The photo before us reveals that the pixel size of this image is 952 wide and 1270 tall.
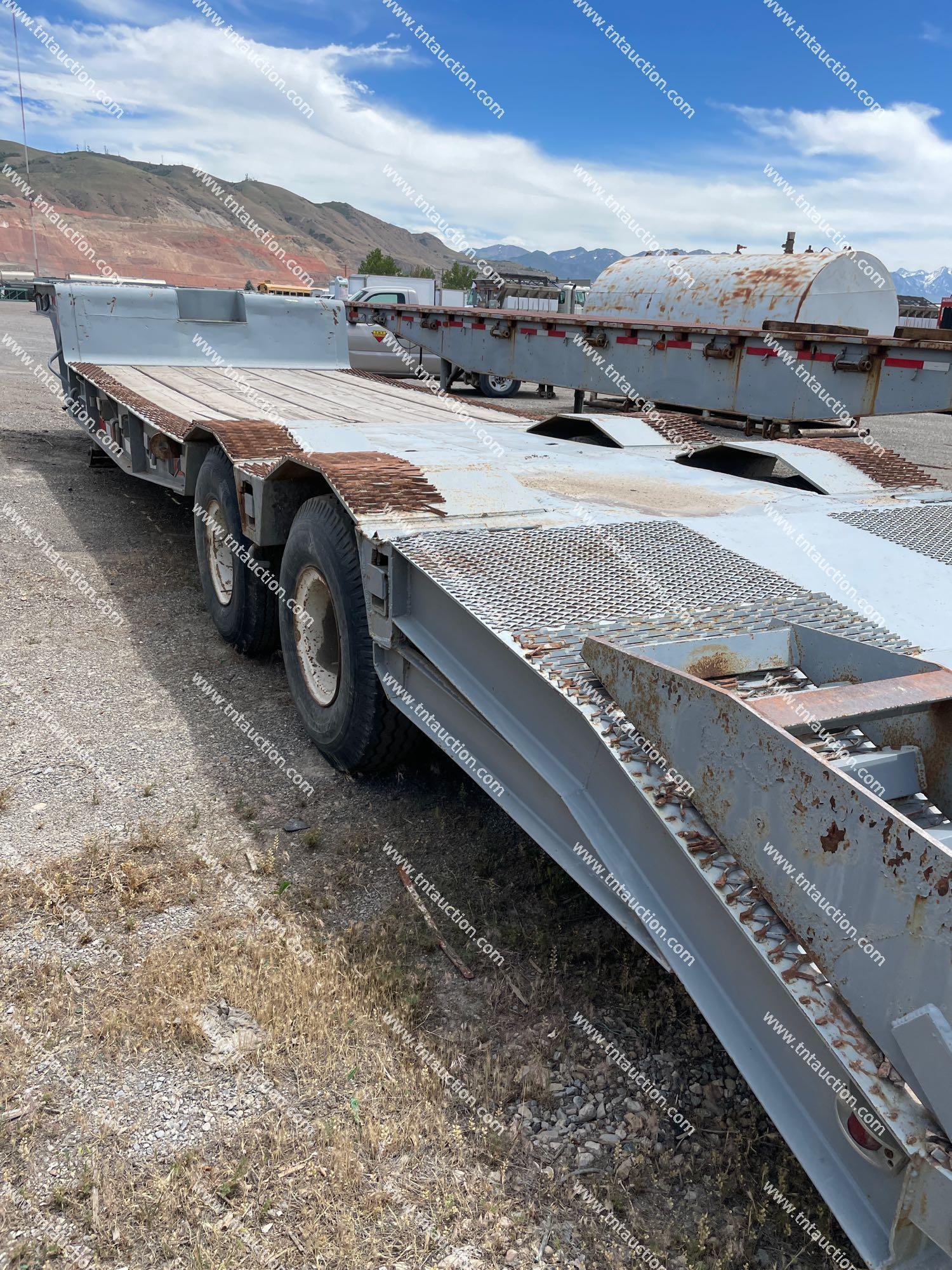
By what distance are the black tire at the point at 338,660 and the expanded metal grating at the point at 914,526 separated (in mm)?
1806

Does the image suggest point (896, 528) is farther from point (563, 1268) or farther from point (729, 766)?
point (563, 1268)

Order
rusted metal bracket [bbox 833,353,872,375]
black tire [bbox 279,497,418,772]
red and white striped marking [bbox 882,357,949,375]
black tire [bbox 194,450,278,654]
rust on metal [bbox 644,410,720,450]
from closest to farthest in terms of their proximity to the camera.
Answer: black tire [bbox 279,497,418,772] < black tire [bbox 194,450,278,654] < rust on metal [bbox 644,410,720,450] < red and white striped marking [bbox 882,357,949,375] < rusted metal bracket [bbox 833,353,872,375]

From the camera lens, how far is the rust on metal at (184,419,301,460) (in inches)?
160

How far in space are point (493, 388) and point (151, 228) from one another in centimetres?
10072

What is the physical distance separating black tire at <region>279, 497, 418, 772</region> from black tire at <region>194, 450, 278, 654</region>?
59cm

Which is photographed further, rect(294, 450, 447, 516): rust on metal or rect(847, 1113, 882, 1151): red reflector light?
rect(294, 450, 447, 516): rust on metal

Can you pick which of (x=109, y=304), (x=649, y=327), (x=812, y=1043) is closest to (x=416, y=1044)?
(x=812, y=1043)

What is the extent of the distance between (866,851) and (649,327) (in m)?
8.40

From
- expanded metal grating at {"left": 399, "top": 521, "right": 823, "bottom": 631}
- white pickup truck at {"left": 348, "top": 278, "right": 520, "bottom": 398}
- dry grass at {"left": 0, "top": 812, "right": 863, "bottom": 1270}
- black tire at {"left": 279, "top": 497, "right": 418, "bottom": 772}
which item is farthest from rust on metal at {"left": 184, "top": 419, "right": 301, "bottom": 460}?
white pickup truck at {"left": 348, "top": 278, "right": 520, "bottom": 398}

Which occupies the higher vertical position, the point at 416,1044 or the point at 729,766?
the point at 729,766

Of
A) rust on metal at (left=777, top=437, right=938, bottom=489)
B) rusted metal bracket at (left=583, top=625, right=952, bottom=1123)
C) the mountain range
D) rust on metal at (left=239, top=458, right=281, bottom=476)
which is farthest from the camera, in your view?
the mountain range

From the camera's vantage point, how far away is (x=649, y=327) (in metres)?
9.23

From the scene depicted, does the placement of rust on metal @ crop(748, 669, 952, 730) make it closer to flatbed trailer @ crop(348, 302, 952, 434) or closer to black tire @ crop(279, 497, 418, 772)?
black tire @ crop(279, 497, 418, 772)

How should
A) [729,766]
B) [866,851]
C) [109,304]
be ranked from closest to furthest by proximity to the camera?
[866,851] < [729,766] < [109,304]
